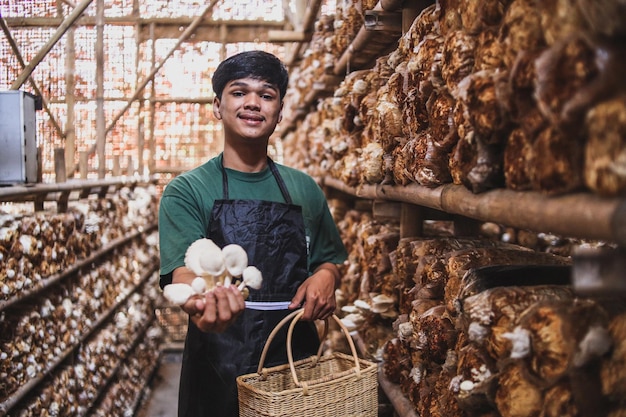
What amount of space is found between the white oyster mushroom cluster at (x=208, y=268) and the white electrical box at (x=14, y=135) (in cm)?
173

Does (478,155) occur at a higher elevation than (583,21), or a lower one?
lower

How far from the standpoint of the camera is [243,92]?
94.6 inches

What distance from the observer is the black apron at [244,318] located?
231cm

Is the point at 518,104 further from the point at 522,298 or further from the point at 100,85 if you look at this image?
the point at 100,85

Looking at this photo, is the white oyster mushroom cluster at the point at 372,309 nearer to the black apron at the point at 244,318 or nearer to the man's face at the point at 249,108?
the black apron at the point at 244,318

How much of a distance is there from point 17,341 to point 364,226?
5.92ft

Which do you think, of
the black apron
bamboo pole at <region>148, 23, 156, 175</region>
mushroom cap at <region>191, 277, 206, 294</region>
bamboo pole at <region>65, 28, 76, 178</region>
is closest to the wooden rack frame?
mushroom cap at <region>191, 277, 206, 294</region>

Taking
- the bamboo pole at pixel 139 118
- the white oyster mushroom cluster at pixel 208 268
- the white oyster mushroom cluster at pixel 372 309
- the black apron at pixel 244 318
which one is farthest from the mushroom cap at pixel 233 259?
the bamboo pole at pixel 139 118

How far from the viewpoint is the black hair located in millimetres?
2402

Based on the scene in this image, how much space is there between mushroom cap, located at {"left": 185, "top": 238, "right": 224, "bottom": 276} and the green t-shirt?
1.37 feet

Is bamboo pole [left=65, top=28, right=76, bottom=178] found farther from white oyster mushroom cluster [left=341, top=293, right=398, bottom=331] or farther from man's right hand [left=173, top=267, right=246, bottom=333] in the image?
man's right hand [left=173, top=267, right=246, bottom=333]

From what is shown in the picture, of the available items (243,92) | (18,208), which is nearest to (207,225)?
(243,92)

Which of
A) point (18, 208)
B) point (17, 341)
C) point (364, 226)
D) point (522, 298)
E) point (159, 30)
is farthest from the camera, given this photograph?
point (159, 30)

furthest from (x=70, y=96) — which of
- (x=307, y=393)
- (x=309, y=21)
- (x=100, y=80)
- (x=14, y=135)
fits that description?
(x=307, y=393)
